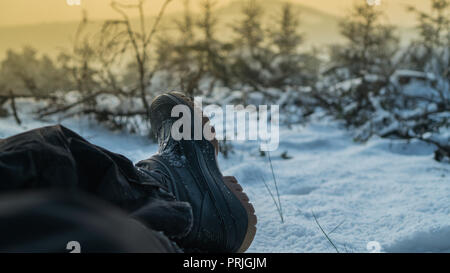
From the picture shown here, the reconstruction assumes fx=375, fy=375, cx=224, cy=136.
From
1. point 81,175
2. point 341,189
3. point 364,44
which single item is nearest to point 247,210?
point 81,175

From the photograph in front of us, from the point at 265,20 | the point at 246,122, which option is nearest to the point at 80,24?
the point at 246,122

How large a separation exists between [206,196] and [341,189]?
37.0 inches

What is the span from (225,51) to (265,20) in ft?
13.1

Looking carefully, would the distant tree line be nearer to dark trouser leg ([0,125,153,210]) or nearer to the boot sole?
the boot sole

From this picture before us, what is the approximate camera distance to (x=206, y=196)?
128 cm

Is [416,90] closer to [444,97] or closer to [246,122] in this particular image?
[444,97]

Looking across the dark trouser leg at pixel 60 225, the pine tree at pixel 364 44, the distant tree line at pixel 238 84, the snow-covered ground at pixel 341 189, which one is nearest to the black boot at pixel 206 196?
the snow-covered ground at pixel 341 189

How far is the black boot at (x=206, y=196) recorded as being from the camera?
1179 mm

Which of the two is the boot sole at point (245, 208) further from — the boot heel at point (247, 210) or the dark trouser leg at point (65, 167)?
the dark trouser leg at point (65, 167)

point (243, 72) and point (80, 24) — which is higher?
point (80, 24)

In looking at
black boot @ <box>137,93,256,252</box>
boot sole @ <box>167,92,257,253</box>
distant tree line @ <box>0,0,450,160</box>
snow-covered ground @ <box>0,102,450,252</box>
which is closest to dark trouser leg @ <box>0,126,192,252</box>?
black boot @ <box>137,93,256,252</box>

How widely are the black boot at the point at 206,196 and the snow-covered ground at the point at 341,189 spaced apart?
141mm

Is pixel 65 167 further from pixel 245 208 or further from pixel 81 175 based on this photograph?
pixel 245 208
